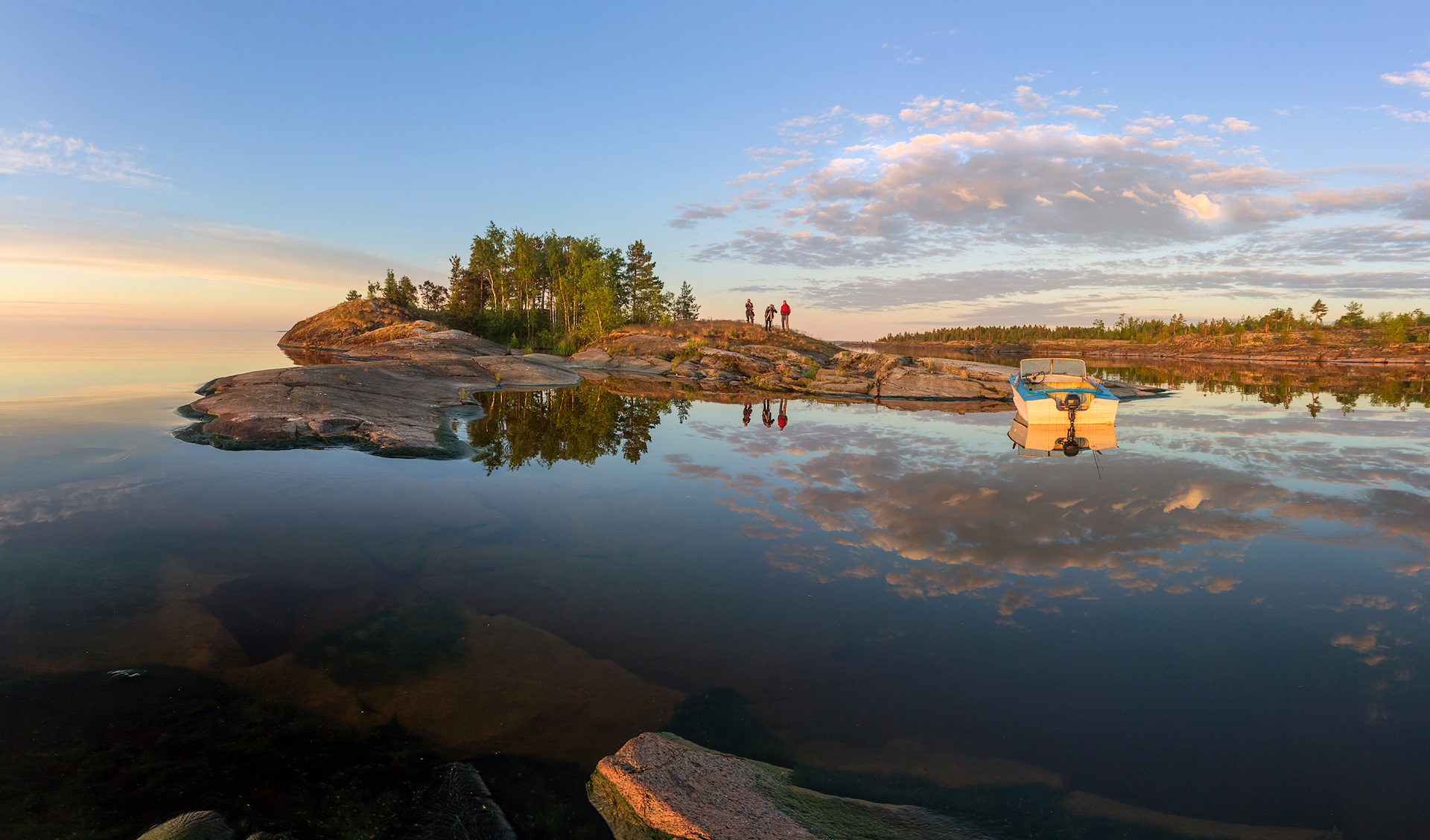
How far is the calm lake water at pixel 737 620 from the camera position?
192 inches

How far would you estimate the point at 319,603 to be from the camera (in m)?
7.38

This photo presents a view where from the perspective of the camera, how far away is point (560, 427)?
69.0ft

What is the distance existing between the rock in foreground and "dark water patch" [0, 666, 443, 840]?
152 centimetres

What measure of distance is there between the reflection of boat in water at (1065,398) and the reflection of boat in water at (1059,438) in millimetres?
334

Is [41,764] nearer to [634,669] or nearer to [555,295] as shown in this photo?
[634,669]

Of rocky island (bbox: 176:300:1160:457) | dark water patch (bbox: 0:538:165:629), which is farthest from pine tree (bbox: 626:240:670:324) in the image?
dark water patch (bbox: 0:538:165:629)

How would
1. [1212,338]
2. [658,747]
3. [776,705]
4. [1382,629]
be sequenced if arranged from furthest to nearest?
[1212,338] → [1382,629] → [776,705] → [658,747]

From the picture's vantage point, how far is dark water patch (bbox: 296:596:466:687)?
601 cm

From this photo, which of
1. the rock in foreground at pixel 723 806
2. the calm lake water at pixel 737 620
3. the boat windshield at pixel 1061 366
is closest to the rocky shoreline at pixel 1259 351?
the boat windshield at pixel 1061 366

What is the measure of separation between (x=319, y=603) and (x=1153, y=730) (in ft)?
29.8

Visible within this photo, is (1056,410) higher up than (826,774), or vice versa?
(1056,410)

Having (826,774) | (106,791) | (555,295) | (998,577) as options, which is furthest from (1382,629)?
(555,295)

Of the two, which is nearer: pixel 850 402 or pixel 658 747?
pixel 658 747

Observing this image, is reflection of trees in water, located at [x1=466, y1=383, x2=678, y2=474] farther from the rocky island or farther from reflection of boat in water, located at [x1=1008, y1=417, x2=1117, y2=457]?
reflection of boat in water, located at [x1=1008, y1=417, x2=1117, y2=457]
